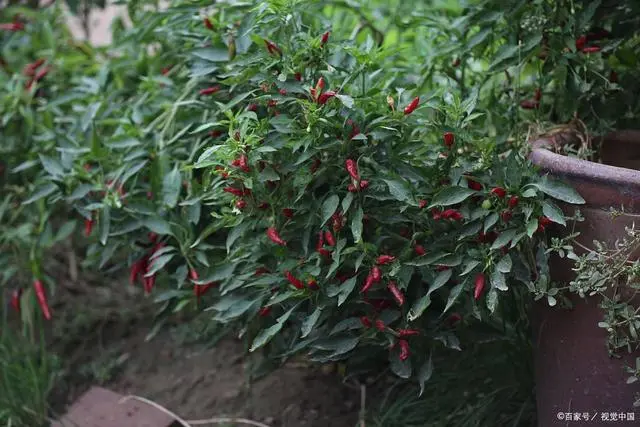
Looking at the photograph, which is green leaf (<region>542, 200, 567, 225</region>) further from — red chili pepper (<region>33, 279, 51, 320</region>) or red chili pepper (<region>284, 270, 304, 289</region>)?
red chili pepper (<region>33, 279, 51, 320</region>)

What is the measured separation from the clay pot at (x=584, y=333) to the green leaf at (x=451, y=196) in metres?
0.21

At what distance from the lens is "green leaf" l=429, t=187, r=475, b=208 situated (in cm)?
214

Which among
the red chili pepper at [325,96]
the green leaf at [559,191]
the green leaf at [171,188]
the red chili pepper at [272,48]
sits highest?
the red chili pepper at [272,48]

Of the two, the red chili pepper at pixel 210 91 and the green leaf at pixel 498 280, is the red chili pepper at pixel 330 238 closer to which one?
the green leaf at pixel 498 280

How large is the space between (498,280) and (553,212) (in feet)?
0.62

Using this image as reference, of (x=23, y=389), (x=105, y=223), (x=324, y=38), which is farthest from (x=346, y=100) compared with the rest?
(x=23, y=389)

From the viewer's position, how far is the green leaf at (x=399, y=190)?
214 cm

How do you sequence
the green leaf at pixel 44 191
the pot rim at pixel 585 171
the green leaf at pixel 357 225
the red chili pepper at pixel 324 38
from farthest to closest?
the green leaf at pixel 44 191 → the red chili pepper at pixel 324 38 → the green leaf at pixel 357 225 → the pot rim at pixel 585 171

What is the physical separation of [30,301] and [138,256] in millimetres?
638

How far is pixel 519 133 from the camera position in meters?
2.52

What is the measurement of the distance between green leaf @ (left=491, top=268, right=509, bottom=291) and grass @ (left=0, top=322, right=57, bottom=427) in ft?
5.16

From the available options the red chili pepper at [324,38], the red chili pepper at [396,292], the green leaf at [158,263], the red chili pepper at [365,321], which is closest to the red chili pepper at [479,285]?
the red chili pepper at [396,292]

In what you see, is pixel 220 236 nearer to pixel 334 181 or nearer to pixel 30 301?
pixel 334 181

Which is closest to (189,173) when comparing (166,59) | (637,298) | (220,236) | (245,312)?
(220,236)
